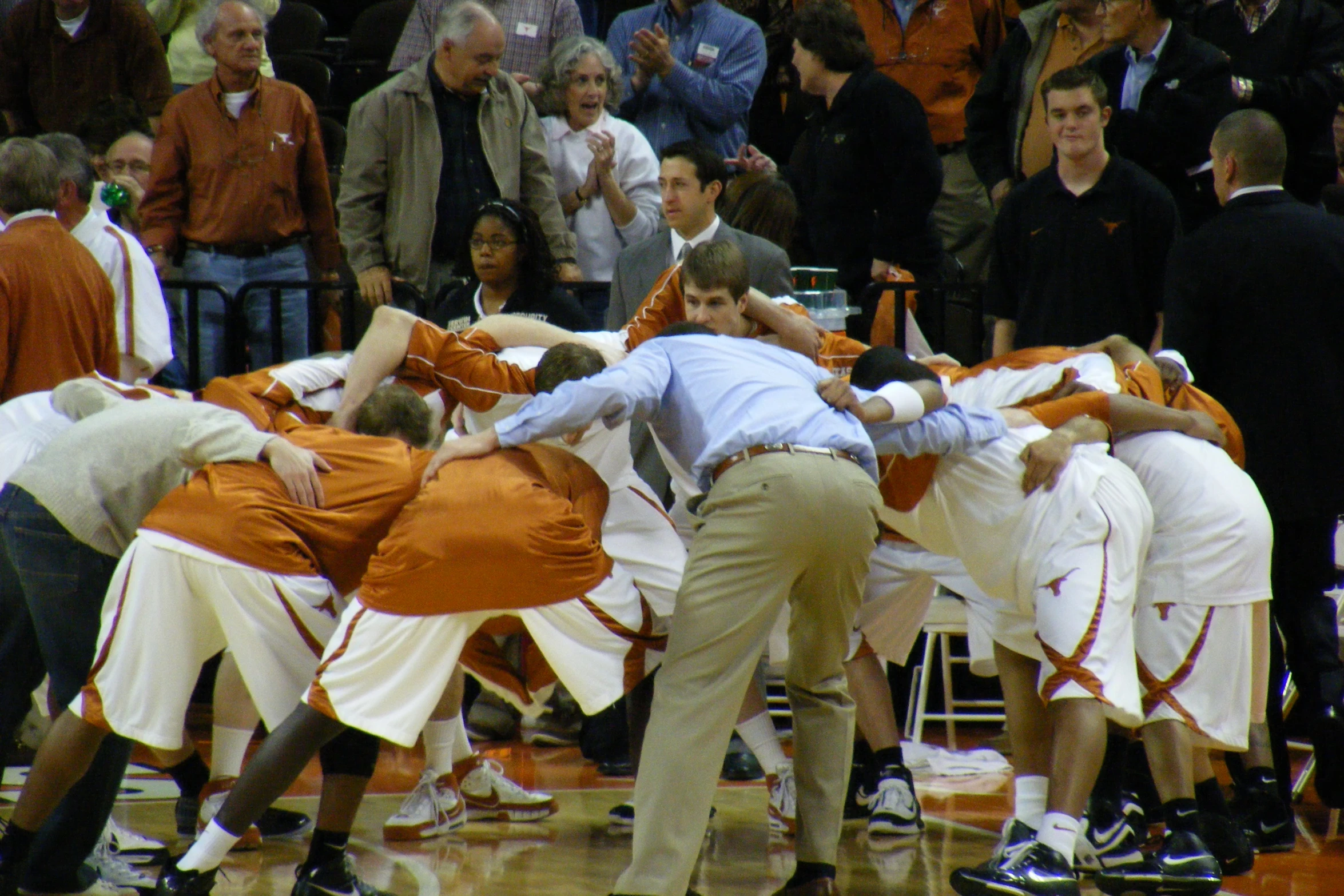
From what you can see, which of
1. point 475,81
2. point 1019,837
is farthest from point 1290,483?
point 475,81

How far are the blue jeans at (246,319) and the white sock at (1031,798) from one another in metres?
3.56

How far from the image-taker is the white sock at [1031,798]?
4195mm

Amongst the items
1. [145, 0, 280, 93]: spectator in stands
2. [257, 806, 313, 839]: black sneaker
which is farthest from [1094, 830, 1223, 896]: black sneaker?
[145, 0, 280, 93]: spectator in stands

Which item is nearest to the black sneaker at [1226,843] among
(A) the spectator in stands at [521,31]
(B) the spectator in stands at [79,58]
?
(A) the spectator in stands at [521,31]

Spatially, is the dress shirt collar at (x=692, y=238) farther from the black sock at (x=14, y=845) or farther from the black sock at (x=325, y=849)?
the black sock at (x=14, y=845)

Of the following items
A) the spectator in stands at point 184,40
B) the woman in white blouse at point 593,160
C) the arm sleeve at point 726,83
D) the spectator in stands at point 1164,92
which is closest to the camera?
the spectator in stands at point 1164,92

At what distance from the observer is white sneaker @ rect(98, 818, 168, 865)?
454cm

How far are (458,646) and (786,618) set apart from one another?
1.11 m

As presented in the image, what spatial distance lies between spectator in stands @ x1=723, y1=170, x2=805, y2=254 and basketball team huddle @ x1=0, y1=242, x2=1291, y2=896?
5.04 ft

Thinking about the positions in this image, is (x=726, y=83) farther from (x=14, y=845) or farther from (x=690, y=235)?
(x=14, y=845)

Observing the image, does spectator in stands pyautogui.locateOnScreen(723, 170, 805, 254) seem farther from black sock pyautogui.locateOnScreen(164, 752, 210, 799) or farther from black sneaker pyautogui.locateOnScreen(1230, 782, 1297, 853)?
black sock pyautogui.locateOnScreen(164, 752, 210, 799)

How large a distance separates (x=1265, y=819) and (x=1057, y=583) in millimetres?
1347

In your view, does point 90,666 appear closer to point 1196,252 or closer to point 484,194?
point 484,194

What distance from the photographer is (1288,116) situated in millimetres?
6109
